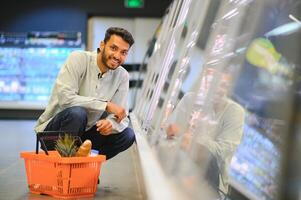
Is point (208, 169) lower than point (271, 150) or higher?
lower

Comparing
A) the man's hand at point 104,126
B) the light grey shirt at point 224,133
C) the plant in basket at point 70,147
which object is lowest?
the plant in basket at point 70,147

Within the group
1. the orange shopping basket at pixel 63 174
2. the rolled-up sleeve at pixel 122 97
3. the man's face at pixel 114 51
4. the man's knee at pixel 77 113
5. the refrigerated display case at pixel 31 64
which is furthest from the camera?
the refrigerated display case at pixel 31 64

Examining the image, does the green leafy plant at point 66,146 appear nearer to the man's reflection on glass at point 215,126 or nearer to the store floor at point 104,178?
the store floor at point 104,178

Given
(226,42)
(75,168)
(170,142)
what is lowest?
(75,168)

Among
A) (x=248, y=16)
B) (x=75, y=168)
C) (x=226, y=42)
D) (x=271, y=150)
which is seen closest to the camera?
(x=271, y=150)

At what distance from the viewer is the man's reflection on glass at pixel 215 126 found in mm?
1186

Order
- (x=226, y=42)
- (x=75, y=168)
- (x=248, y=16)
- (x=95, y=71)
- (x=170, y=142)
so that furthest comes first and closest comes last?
(x=95, y=71)
(x=75, y=168)
(x=170, y=142)
(x=226, y=42)
(x=248, y=16)

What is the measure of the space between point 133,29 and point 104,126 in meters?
7.75

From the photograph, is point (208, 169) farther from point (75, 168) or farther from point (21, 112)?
point (21, 112)

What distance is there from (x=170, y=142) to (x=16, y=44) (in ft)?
28.9

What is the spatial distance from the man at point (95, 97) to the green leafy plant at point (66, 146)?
0.48 feet

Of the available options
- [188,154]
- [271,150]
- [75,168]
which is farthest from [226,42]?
[75,168]

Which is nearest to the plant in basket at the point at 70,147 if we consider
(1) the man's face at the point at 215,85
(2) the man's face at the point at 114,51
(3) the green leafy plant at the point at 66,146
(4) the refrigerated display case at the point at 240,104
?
(3) the green leafy plant at the point at 66,146

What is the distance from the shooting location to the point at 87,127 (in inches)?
116
